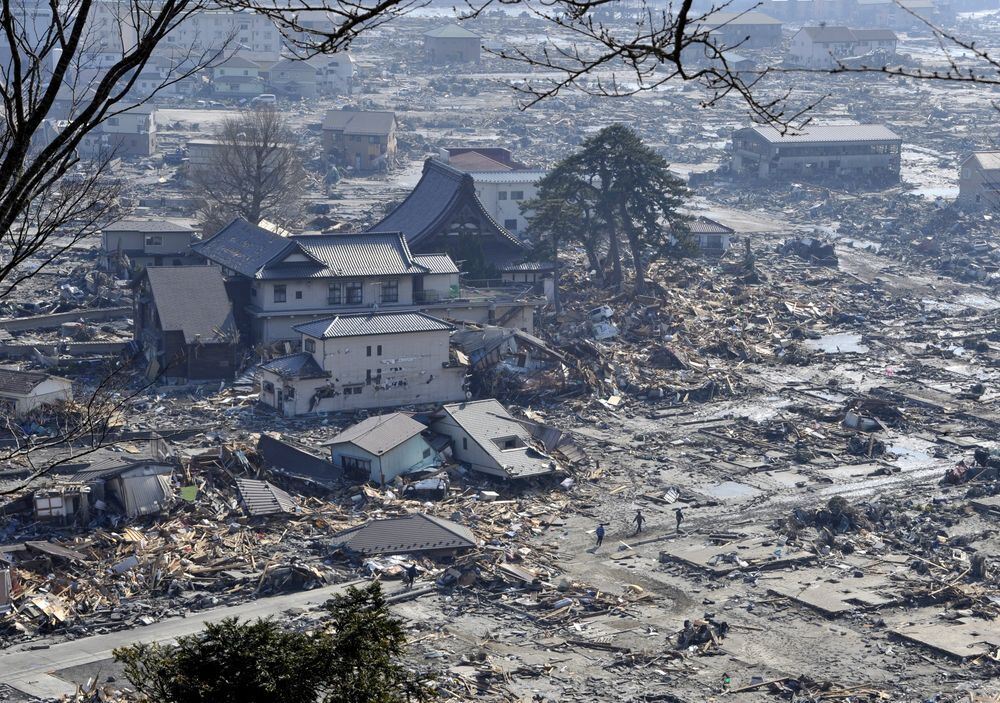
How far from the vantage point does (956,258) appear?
4366cm

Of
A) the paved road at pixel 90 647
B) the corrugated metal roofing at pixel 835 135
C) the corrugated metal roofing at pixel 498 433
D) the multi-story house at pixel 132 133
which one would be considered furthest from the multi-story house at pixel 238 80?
the paved road at pixel 90 647

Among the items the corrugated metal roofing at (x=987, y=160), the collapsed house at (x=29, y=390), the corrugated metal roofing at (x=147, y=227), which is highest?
the corrugated metal roofing at (x=987, y=160)

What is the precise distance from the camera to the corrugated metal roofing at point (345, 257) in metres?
31.0

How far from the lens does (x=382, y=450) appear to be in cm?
2352

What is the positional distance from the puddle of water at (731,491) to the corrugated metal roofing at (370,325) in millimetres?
7455

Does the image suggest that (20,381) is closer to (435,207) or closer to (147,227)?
(147,227)

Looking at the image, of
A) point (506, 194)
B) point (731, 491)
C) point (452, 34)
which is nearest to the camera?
point (731, 491)

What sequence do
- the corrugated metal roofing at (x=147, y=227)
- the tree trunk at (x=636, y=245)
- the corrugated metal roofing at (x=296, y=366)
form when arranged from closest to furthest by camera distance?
the corrugated metal roofing at (x=296, y=366)
the tree trunk at (x=636, y=245)
the corrugated metal roofing at (x=147, y=227)

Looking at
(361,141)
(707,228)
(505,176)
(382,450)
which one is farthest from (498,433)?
(361,141)

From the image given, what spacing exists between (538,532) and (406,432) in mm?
3757

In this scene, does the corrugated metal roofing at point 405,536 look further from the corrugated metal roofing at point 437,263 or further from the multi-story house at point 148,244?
the multi-story house at point 148,244

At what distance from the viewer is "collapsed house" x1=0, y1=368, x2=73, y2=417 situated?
25844 mm

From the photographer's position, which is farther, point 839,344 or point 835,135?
point 835,135

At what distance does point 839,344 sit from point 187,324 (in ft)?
53.0
